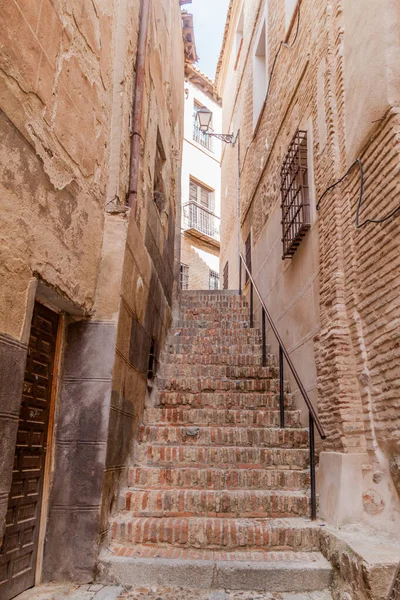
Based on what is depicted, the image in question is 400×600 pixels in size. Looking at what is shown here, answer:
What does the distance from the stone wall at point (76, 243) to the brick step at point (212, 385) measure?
79 cm

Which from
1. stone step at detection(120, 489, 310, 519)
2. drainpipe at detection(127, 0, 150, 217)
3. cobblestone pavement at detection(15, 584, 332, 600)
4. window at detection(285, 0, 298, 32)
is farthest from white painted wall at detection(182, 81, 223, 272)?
cobblestone pavement at detection(15, 584, 332, 600)

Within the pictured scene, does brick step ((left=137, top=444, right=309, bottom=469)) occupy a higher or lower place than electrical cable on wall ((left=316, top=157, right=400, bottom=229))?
lower

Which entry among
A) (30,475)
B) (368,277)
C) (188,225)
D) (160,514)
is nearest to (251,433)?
(160,514)

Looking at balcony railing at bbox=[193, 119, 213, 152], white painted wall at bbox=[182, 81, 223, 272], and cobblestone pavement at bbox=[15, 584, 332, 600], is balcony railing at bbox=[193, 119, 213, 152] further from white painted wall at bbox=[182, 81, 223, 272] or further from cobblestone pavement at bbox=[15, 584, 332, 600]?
cobblestone pavement at bbox=[15, 584, 332, 600]

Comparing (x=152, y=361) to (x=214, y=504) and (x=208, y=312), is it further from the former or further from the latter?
(x=208, y=312)

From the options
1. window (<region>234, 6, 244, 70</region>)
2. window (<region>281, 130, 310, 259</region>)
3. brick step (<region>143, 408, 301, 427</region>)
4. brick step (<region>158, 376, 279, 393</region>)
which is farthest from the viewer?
window (<region>234, 6, 244, 70</region>)

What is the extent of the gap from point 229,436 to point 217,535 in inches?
44.8

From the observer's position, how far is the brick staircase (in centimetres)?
322

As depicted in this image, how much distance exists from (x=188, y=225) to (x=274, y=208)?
37.2ft

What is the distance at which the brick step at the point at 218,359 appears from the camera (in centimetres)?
611

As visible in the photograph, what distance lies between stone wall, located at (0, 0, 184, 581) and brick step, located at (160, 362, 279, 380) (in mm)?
1122

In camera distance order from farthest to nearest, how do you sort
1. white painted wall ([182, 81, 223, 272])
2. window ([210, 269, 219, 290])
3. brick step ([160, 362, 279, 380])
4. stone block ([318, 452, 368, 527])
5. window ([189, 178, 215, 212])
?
1. window ([189, 178, 215, 212])
2. white painted wall ([182, 81, 223, 272])
3. window ([210, 269, 219, 290])
4. brick step ([160, 362, 279, 380])
5. stone block ([318, 452, 368, 527])

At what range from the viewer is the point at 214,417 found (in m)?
4.91

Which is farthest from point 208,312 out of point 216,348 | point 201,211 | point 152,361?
point 201,211
